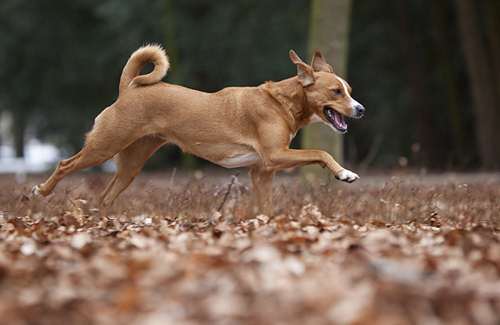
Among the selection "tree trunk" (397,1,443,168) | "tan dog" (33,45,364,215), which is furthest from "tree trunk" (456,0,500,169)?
"tan dog" (33,45,364,215)

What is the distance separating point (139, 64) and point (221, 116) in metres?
1.00

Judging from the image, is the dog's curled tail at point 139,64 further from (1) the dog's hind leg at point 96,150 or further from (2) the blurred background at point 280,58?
(2) the blurred background at point 280,58

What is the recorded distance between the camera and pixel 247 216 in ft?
26.3

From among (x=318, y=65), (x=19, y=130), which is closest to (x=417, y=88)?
(x=318, y=65)

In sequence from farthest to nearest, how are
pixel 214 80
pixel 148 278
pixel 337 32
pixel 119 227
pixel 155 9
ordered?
pixel 214 80, pixel 155 9, pixel 337 32, pixel 119 227, pixel 148 278

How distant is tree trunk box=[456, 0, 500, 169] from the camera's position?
22406 millimetres

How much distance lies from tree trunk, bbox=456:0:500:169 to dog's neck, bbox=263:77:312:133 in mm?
14085

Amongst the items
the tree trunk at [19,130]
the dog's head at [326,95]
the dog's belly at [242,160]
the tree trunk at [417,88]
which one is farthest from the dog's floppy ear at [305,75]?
the tree trunk at [19,130]

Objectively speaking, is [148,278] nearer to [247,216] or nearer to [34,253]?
[34,253]

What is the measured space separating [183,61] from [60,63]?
632cm

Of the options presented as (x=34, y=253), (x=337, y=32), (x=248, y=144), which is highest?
(x=337, y=32)

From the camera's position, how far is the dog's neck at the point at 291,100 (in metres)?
8.99

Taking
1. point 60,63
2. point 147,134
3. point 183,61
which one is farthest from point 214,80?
point 147,134

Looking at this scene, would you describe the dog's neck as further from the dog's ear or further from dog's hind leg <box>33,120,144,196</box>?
dog's hind leg <box>33,120,144,196</box>
